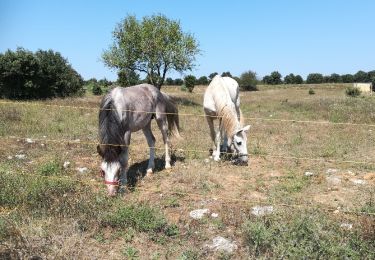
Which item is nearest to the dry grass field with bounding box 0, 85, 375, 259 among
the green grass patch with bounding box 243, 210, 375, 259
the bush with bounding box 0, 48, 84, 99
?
the green grass patch with bounding box 243, 210, 375, 259

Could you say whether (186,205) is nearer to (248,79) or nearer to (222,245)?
(222,245)

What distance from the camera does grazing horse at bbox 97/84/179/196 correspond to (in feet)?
22.6

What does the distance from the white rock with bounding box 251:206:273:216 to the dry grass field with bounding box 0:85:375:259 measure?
0.10m

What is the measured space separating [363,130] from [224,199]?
9891 mm

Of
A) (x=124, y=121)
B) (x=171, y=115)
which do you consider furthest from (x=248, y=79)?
(x=124, y=121)

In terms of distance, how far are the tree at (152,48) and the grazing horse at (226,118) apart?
24.9 metres

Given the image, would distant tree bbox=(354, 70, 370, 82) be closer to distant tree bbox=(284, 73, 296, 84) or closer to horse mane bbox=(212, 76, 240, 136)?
distant tree bbox=(284, 73, 296, 84)

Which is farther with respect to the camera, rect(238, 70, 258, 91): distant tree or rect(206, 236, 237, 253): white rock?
rect(238, 70, 258, 91): distant tree

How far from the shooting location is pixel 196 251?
4.85 m

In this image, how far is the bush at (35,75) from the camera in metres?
30.3

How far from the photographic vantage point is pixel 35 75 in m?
31.6

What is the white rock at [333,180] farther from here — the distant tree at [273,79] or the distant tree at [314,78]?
the distant tree at [314,78]

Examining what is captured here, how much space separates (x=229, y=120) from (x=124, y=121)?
2.68m

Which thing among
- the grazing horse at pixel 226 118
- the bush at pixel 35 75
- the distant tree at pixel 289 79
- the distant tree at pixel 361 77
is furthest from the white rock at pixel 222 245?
the distant tree at pixel 361 77
